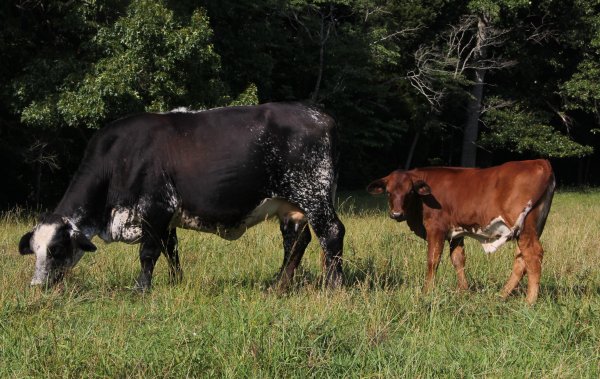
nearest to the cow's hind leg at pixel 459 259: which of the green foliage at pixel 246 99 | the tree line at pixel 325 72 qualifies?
the tree line at pixel 325 72

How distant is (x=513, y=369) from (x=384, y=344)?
824mm

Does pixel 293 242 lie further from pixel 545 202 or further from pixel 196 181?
pixel 545 202

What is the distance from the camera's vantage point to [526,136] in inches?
1188

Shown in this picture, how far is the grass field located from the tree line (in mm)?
2718

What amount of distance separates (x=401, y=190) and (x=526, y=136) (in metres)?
24.3

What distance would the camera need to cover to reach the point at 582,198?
27.2m

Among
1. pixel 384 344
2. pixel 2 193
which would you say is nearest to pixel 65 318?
pixel 384 344

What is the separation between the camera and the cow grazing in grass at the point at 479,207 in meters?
6.66

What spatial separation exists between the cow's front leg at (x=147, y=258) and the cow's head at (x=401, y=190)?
230 cm

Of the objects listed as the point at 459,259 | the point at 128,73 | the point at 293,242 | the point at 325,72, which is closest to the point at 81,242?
the point at 293,242

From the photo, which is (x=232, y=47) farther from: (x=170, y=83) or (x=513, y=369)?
(x=513, y=369)

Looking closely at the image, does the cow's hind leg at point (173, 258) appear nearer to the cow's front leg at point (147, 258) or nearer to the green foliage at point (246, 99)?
the cow's front leg at point (147, 258)

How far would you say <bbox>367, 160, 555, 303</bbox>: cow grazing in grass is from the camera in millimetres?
6660

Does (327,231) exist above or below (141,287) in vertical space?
above
